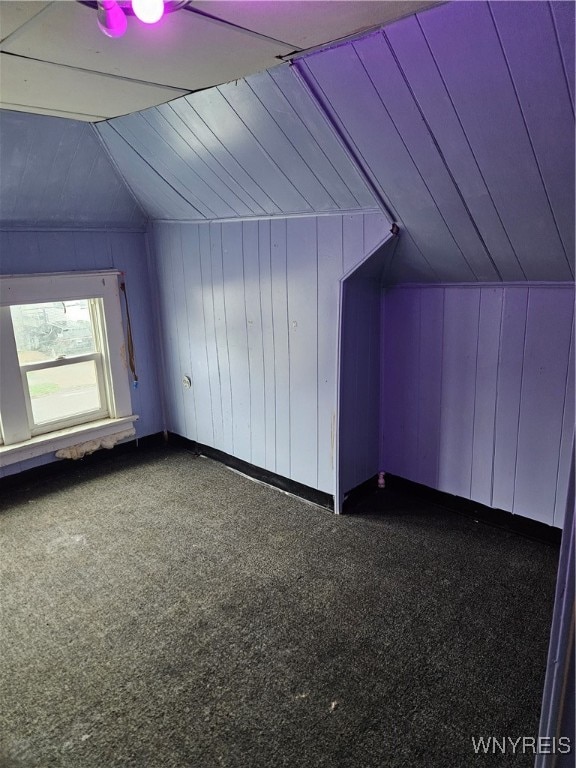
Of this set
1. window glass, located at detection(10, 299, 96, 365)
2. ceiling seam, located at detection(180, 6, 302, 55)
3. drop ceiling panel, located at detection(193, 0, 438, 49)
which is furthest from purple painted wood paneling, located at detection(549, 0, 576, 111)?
window glass, located at detection(10, 299, 96, 365)

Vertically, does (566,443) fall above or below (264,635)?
above

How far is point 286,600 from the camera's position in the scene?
2404mm

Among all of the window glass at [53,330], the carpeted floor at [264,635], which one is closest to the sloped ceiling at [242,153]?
the window glass at [53,330]

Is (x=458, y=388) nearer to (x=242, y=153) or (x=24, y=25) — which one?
(x=242, y=153)

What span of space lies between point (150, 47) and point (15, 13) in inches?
16.0

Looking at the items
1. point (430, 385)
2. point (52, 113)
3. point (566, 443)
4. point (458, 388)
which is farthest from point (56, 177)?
point (566, 443)

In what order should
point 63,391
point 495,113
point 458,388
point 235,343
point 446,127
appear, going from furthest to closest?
point 63,391, point 235,343, point 458,388, point 446,127, point 495,113

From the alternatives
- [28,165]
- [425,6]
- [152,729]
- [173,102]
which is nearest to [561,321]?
[425,6]

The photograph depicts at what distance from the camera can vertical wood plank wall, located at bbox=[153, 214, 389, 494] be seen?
2.95m

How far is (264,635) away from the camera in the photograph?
2.19 m

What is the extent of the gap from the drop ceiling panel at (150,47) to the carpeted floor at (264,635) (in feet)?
7.40

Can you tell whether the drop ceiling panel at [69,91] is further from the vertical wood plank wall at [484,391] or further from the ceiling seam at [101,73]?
the vertical wood plank wall at [484,391]

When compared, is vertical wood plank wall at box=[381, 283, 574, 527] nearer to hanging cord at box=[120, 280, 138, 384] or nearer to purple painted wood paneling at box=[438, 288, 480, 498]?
purple painted wood paneling at box=[438, 288, 480, 498]

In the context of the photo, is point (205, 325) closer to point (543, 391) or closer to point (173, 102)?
point (173, 102)
